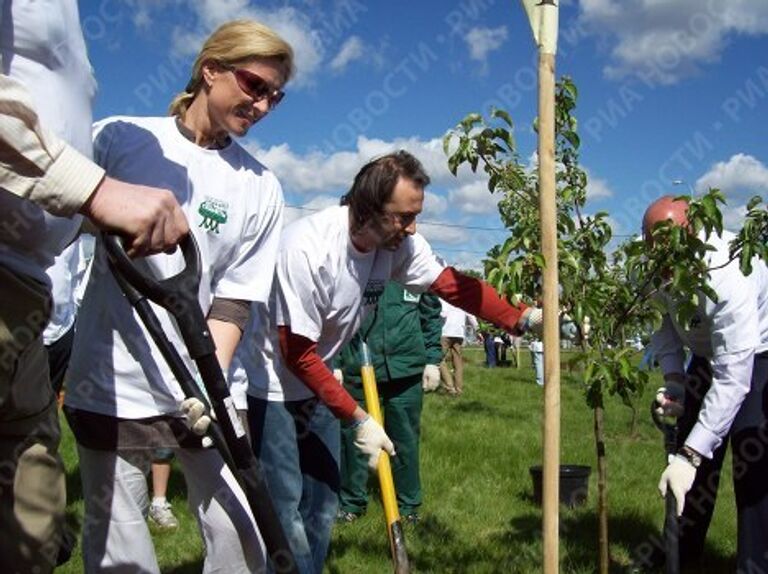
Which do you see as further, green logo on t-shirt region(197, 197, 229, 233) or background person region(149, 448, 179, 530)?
background person region(149, 448, 179, 530)

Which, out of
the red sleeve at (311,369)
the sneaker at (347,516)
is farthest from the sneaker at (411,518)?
the red sleeve at (311,369)

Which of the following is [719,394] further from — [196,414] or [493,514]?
[493,514]

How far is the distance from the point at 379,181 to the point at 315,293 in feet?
1.56

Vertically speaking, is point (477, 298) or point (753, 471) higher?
point (477, 298)

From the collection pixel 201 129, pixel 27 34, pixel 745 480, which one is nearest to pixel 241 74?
pixel 201 129

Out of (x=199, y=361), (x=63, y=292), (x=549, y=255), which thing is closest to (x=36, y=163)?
(x=199, y=361)

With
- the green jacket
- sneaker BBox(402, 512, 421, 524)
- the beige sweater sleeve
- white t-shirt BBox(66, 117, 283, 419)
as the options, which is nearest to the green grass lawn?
sneaker BBox(402, 512, 421, 524)

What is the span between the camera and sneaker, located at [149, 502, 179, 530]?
503 cm

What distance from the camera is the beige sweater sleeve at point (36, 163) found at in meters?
Result: 1.52

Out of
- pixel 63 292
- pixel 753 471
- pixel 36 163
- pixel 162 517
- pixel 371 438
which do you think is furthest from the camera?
pixel 162 517

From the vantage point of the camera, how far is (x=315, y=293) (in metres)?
3.20

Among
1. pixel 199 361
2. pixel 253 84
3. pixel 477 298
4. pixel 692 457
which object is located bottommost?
pixel 692 457

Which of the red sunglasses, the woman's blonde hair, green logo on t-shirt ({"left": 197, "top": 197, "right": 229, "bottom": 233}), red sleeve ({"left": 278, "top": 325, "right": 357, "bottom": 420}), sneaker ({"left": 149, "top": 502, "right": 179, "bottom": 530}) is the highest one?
the woman's blonde hair

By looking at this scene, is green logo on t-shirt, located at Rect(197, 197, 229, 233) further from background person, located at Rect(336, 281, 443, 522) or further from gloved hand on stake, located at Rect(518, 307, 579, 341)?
background person, located at Rect(336, 281, 443, 522)
